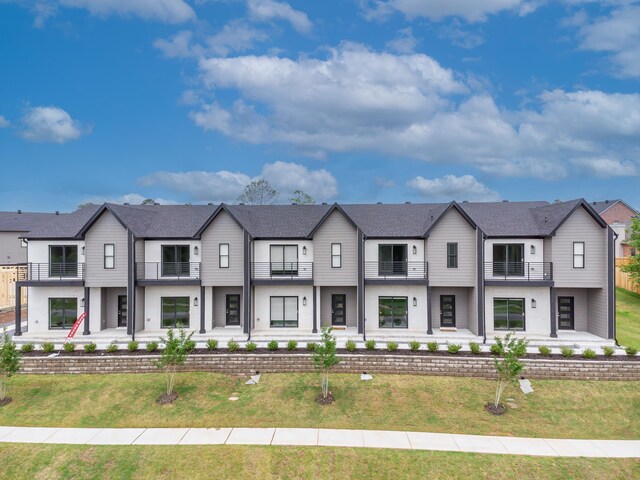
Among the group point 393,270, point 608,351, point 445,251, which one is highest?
point 445,251

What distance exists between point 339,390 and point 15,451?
11.9m

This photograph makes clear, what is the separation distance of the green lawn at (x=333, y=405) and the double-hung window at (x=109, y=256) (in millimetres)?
7622

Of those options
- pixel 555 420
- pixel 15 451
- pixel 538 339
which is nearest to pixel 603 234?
pixel 538 339

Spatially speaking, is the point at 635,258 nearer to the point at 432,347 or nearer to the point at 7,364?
the point at 432,347

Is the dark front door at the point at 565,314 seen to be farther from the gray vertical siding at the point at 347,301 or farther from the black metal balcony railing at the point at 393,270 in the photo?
→ the gray vertical siding at the point at 347,301

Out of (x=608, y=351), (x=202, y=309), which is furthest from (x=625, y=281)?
(x=202, y=309)

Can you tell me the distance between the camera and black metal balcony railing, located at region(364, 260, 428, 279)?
2383 cm

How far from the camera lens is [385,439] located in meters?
12.7

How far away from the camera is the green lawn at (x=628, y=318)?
22.2m

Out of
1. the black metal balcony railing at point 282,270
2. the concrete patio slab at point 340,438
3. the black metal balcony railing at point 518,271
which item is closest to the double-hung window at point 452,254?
the black metal balcony railing at point 518,271

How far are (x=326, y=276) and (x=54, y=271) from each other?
59.0ft

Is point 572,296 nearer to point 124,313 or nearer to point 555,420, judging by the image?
point 555,420

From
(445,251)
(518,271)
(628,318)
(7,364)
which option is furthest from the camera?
(628,318)

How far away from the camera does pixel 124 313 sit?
81.5 ft
